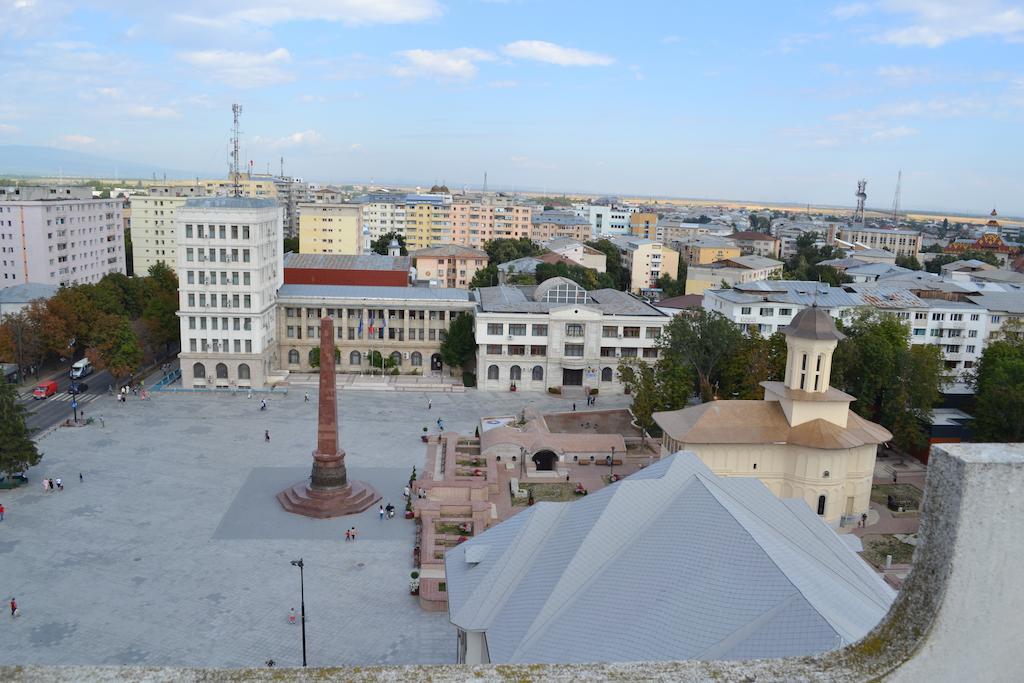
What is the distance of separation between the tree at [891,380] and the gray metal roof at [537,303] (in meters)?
17.1

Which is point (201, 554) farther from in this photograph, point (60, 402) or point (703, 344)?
point (703, 344)

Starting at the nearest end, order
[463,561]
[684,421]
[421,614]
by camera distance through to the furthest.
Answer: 1. [463,561]
2. [421,614]
3. [684,421]

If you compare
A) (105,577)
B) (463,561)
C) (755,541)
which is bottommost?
(105,577)

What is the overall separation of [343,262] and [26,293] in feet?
83.4

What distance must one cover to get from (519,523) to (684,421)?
13713 mm

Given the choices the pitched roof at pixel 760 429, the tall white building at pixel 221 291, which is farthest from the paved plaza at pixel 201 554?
the pitched roof at pixel 760 429

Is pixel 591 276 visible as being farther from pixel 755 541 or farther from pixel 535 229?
pixel 755 541

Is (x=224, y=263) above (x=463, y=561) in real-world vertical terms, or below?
above

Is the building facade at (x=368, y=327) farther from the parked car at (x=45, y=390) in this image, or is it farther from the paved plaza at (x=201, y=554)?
the parked car at (x=45, y=390)

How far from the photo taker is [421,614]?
2555cm

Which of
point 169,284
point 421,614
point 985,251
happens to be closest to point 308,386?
point 169,284

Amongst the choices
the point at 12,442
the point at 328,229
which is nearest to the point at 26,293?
the point at 12,442

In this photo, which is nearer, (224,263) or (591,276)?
(224,263)

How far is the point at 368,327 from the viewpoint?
60625mm
